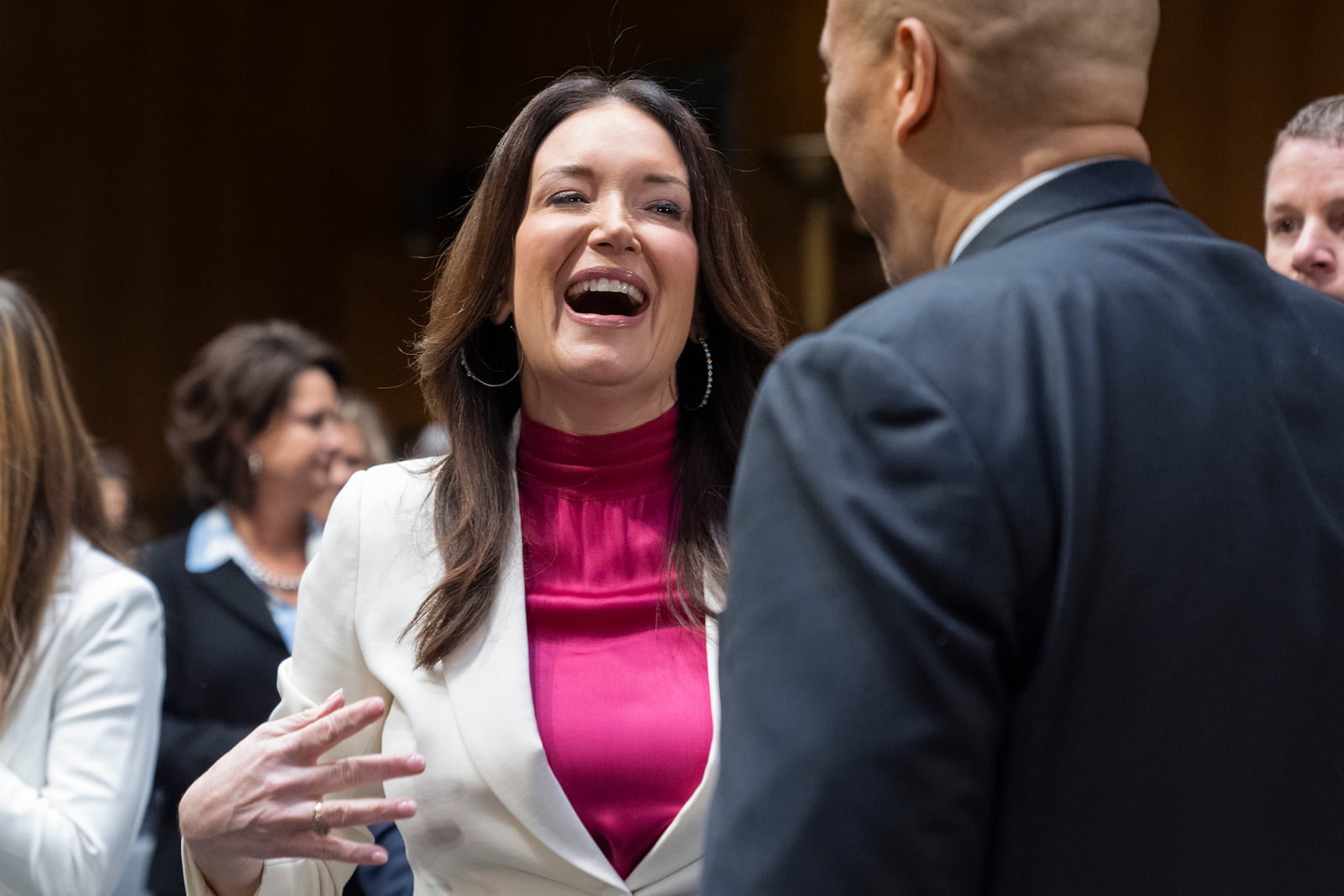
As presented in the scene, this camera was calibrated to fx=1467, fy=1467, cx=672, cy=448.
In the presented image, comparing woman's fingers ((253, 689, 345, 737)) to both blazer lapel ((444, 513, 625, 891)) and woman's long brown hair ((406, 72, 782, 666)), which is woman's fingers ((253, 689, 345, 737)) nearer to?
blazer lapel ((444, 513, 625, 891))

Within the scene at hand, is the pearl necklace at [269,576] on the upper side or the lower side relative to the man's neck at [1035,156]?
lower

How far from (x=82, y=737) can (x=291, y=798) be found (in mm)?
664

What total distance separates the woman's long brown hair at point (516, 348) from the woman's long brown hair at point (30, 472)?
0.66 metres

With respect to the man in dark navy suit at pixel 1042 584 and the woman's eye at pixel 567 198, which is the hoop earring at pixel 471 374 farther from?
the man in dark navy suit at pixel 1042 584

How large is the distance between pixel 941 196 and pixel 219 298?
777cm

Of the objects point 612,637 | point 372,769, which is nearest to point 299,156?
point 612,637

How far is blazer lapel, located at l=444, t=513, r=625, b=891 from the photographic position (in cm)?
160

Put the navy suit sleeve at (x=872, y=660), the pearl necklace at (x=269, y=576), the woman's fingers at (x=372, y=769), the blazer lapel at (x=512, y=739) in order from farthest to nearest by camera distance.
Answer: the pearl necklace at (x=269, y=576)
the blazer lapel at (x=512, y=739)
the woman's fingers at (x=372, y=769)
the navy suit sleeve at (x=872, y=660)

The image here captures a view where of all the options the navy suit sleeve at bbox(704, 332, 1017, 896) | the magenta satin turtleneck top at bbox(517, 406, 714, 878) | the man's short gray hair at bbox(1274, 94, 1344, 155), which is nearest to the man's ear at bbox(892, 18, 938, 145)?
the navy suit sleeve at bbox(704, 332, 1017, 896)

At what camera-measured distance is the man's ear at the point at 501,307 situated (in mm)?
1960

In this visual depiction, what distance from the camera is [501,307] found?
197 cm

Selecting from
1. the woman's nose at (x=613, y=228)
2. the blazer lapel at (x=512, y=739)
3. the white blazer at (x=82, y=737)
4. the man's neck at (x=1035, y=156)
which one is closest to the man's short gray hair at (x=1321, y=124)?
the woman's nose at (x=613, y=228)

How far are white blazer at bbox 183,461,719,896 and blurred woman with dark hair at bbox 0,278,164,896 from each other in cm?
38

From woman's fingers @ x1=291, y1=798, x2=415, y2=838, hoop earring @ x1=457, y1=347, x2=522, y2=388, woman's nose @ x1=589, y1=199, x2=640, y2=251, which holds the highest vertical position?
woman's nose @ x1=589, y1=199, x2=640, y2=251
